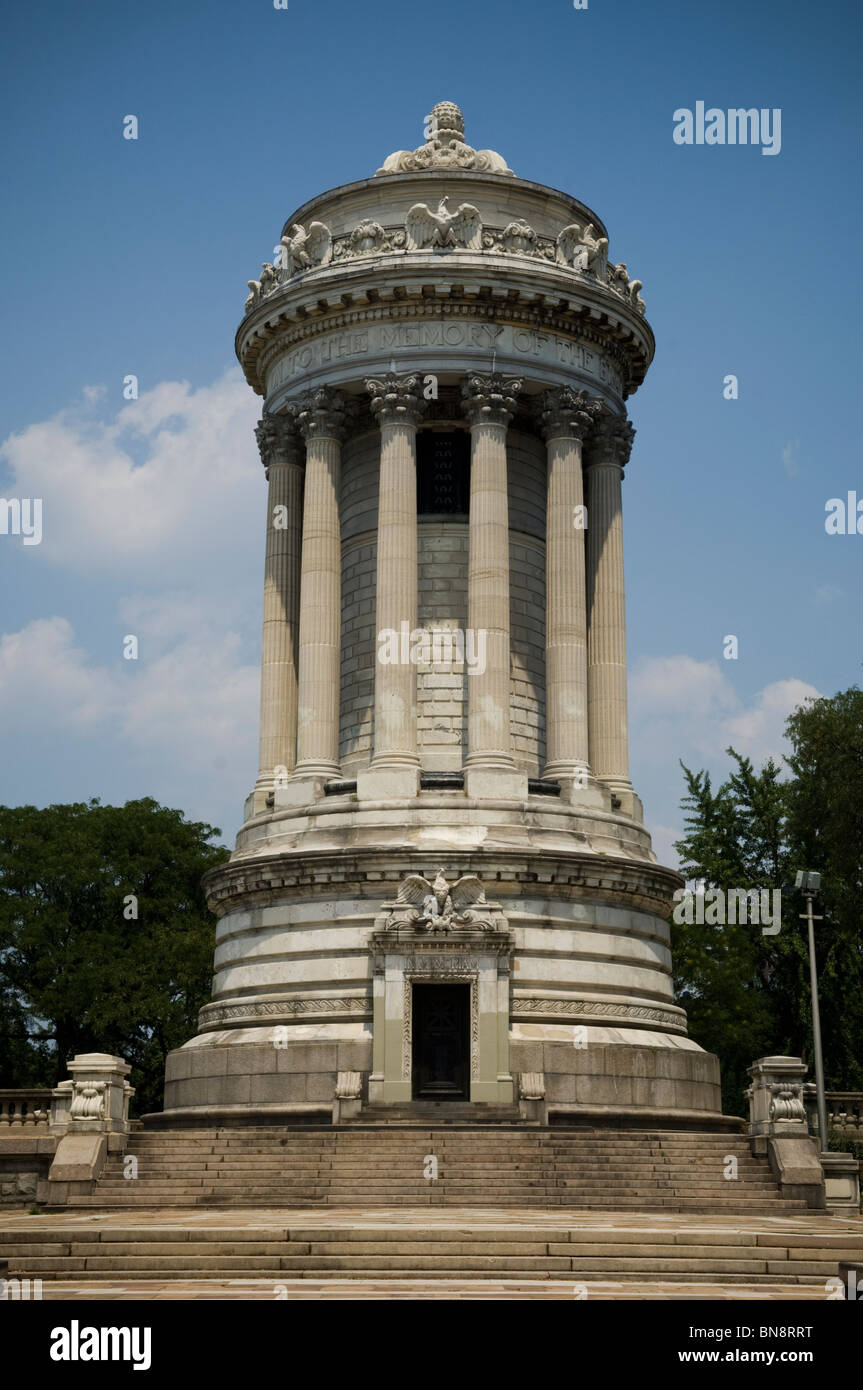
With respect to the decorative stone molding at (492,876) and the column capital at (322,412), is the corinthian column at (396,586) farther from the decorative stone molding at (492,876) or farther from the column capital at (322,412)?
the decorative stone molding at (492,876)

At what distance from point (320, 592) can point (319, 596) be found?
13cm

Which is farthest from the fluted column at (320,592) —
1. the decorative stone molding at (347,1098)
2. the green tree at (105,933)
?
the green tree at (105,933)

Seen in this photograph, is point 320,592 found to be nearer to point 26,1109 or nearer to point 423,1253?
point 26,1109

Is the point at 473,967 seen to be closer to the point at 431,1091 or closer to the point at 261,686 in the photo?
the point at 431,1091

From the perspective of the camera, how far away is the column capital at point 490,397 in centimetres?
5166

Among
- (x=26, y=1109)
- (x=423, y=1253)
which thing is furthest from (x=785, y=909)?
(x=423, y=1253)

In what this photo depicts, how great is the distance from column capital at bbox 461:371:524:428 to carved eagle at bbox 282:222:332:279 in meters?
6.62

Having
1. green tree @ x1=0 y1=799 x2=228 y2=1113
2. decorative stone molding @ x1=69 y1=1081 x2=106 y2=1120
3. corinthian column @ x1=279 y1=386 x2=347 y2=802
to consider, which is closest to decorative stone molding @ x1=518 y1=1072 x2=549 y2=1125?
decorative stone molding @ x1=69 y1=1081 x2=106 y2=1120

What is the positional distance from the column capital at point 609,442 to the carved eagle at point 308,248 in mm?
10296

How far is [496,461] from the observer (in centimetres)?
5156

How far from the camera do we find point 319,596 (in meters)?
52.0
